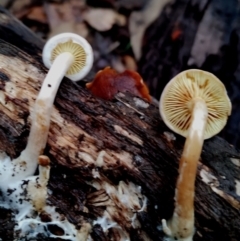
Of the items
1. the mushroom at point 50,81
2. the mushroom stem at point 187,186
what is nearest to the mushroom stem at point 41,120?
the mushroom at point 50,81

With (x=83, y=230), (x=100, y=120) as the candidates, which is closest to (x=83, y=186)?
(x=83, y=230)

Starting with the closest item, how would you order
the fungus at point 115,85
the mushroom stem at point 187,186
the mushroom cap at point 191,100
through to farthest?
the mushroom stem at point 187,186, the mushroom cap at point 191,100, the fungus at point 115,85

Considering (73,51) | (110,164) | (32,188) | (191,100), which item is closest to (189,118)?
(191,100)

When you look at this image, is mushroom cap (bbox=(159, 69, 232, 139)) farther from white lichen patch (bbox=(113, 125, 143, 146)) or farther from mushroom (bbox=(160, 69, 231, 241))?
white lichen patch (bbox=(113, 125, 143, 146))

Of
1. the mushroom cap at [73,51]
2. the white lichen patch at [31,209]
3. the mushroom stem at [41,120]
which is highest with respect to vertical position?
the mushroom cap at [73,51]

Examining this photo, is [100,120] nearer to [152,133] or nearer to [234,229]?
[152,133]

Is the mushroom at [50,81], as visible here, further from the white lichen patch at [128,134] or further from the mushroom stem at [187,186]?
the mushroom stem at [187,186]

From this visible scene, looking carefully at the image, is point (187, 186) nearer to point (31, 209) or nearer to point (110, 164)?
point (110, 164)

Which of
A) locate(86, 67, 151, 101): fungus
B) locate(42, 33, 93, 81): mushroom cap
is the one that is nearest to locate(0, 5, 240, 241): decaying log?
locate(42, 33, 93, 81): mushroom cap
